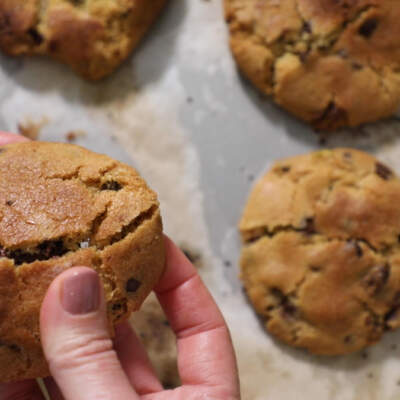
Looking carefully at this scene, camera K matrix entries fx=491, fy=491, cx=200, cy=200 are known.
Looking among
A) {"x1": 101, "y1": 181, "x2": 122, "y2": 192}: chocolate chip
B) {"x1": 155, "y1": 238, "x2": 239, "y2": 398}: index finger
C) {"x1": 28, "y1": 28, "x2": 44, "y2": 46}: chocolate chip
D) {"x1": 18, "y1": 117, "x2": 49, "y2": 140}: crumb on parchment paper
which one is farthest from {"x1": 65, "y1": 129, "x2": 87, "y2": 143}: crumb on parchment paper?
{"x1": 101, "y1": 181, "x2": 122, "y2": 192}: chocolate chip

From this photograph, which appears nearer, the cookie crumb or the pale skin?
the pale skin

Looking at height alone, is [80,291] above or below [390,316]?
above

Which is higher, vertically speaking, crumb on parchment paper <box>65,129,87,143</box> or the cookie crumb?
crumb on parchment paper <box>65,129,87,143</box>

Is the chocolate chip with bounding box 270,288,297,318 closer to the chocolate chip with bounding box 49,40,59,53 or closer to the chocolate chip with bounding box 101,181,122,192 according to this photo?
the chocolate chip with bounding box 101,181,122,192

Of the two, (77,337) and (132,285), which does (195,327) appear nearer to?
(132,285)

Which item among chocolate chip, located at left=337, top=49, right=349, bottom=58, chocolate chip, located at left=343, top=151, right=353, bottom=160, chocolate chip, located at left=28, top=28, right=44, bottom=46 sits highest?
chocolate chip, located at left=28, top=28, right=44, bottom=46

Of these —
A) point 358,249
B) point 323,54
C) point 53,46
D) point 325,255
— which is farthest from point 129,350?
point 323,54

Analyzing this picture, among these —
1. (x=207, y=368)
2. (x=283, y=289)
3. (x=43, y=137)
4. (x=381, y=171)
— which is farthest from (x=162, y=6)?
(x=207, y=368)
